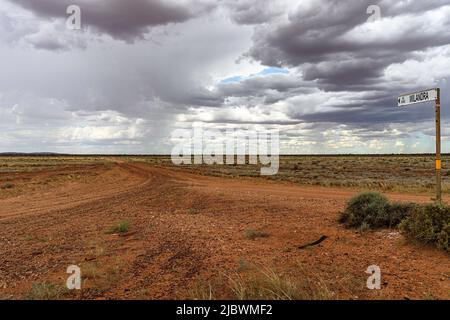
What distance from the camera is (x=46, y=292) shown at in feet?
16.7

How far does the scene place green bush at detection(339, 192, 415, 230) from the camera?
7.97 metres

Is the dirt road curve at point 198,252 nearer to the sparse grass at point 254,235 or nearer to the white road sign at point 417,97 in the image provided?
the sparse grass at point 254,235

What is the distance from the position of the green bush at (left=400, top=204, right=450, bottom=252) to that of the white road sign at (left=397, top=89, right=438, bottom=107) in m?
2.55

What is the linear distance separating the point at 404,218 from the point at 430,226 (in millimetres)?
1620

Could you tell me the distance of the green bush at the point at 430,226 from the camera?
6078 mm

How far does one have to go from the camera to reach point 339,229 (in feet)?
26.8

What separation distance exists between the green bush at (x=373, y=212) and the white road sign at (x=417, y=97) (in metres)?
2.39

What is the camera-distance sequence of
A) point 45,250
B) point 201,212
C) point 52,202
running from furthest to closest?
1. point 52,202
2. point 201,212
3. point 45,250

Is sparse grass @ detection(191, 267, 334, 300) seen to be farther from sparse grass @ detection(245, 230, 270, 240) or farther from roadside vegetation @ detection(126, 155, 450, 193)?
roadside vegetation @ detection(126, 155, 450, 193)

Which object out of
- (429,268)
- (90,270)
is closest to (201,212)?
(90,270)

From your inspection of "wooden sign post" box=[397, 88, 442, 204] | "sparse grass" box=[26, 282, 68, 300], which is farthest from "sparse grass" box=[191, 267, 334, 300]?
"wooden sign post" box=[397, 88, 442, 204]

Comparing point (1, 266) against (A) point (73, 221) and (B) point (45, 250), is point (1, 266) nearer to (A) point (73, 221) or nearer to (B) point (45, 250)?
(B) point (45, 250)

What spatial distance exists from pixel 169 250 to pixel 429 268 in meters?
4.75

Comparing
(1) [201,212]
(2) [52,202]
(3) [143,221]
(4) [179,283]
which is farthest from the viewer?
(2) [52,202]
